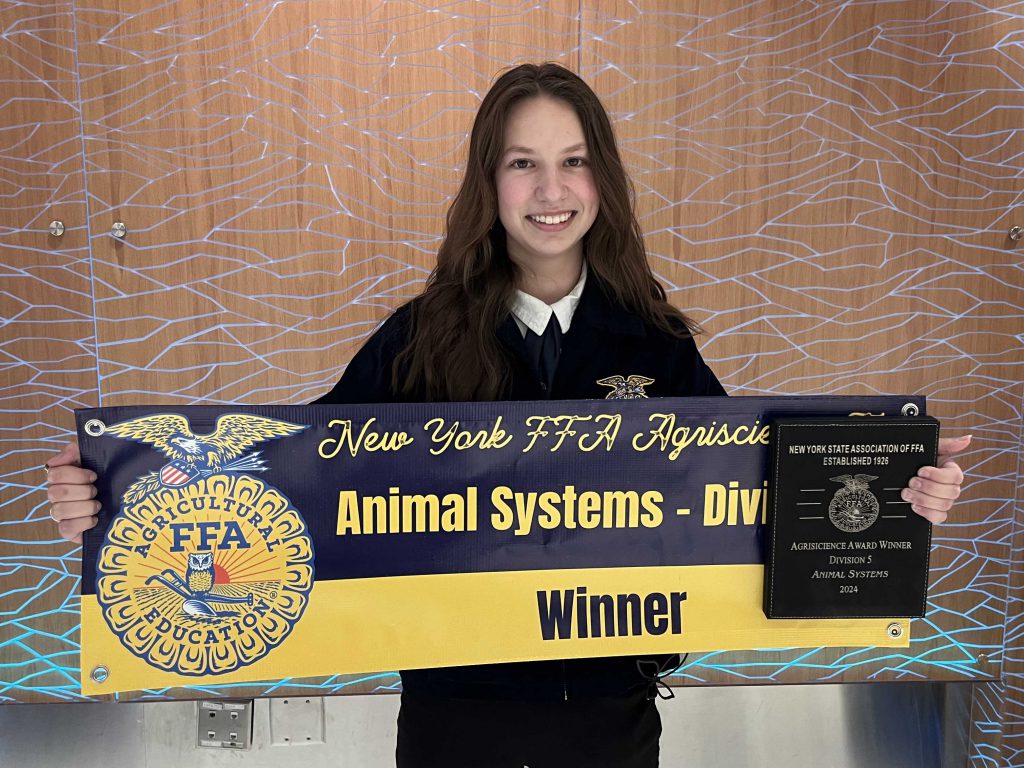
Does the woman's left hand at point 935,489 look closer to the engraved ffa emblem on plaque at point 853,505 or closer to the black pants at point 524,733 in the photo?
the engraved ffa emblem on plaque at point 853,505

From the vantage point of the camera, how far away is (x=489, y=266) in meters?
1.35

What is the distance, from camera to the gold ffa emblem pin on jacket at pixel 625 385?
4.35 feet

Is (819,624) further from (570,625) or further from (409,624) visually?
(409,624)

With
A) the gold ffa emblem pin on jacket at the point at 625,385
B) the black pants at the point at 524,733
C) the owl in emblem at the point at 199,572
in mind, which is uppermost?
the gold ffa emblem pin on jacket at the point at 625,385

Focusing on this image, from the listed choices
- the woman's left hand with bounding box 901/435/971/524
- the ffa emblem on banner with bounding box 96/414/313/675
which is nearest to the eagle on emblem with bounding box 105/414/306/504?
the ffa emblem on banner with bounding box 96/414/313/675

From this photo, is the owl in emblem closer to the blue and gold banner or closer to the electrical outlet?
the blue and gold banner

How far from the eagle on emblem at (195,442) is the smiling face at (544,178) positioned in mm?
475

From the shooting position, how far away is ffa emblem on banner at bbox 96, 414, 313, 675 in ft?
3.95

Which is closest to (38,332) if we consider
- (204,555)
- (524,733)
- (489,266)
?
(204,555)

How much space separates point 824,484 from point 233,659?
3.10 ft

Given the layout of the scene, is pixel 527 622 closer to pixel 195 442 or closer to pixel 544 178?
pixel 195 442

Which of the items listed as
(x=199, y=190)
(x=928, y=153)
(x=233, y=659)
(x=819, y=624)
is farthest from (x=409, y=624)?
(x=928, y=153)

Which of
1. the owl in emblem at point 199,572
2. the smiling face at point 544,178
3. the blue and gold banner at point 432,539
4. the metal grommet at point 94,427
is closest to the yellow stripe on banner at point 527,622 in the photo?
the blue and gold banner at point 432,539

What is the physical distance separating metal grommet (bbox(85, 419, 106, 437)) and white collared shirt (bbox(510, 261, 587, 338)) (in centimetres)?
65
